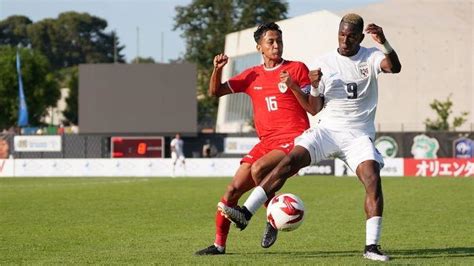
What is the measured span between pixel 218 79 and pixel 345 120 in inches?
64.9

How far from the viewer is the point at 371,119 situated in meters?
11.7

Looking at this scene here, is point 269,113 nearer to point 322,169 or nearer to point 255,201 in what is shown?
point 255,201

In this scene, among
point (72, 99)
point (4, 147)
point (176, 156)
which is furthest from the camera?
point (72, 99)

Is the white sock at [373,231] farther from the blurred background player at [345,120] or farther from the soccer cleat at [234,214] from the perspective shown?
the soccer cleat at [234,214]

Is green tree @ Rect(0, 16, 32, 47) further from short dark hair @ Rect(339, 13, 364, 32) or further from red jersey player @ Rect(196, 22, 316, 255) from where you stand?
short dark hair @ Rect(339, 13, 364, 32)

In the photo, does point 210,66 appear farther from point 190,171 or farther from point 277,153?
point 277,153

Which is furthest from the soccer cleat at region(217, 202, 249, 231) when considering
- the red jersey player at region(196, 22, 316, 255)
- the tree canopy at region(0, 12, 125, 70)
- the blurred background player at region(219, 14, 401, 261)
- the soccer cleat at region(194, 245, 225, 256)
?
the tree canopy at region(0, 12, 125, 70)

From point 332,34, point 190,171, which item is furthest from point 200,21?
point 190,171

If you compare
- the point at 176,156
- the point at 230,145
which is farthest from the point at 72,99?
the point at 176,156

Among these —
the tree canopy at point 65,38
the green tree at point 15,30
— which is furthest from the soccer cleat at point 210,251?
the green tree at point 15,30

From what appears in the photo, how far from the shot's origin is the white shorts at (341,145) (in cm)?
1145

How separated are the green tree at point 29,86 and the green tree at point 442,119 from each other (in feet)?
175

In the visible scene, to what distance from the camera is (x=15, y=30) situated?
178000 mm

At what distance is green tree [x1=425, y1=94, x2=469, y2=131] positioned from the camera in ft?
228
